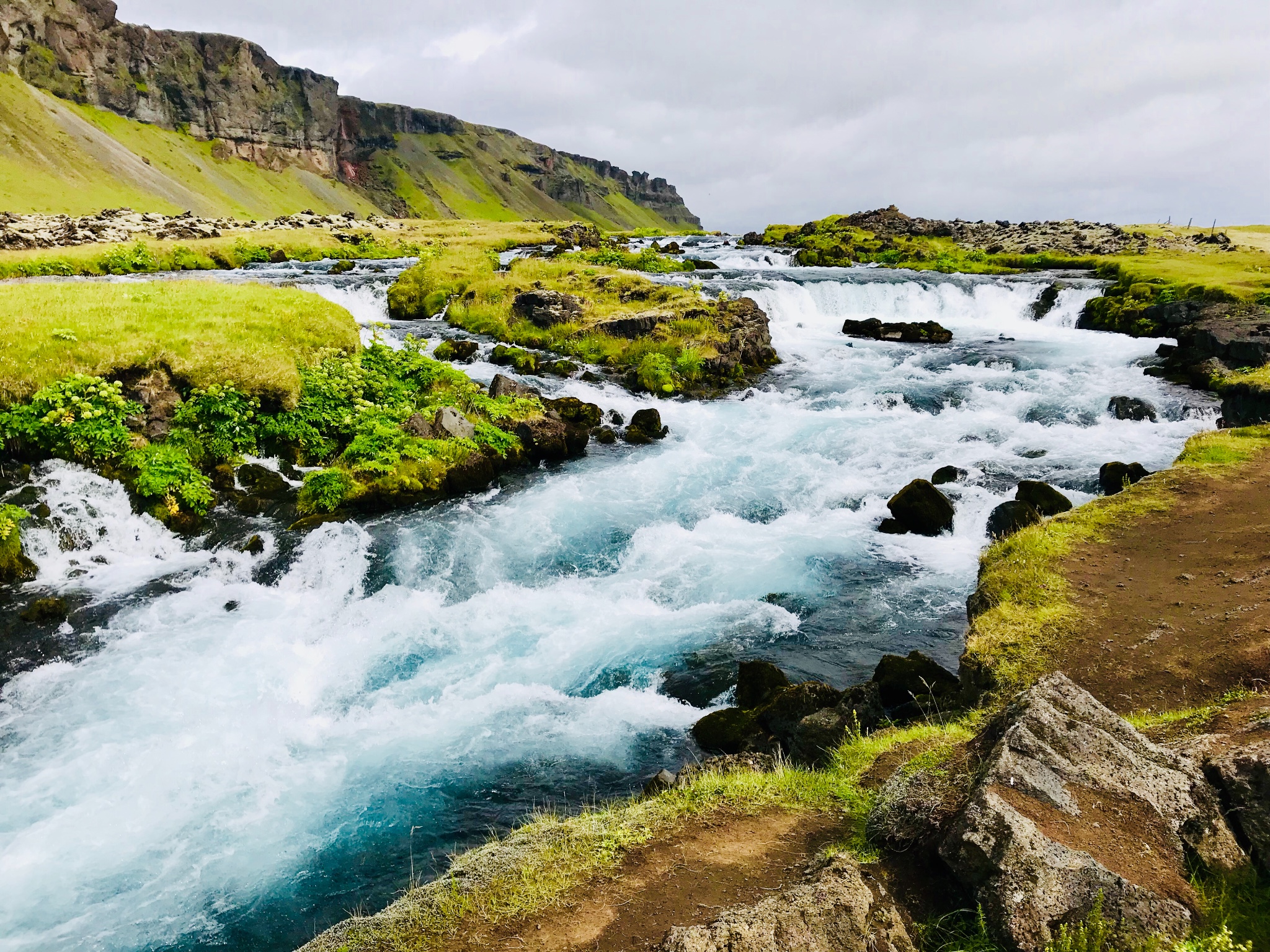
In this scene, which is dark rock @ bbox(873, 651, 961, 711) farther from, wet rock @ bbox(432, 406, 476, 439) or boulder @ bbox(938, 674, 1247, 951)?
wet rock @ bbox(432, 406, 476, 439)

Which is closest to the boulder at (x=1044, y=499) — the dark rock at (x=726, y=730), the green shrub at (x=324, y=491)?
the dark rock at (x=726, y=730)

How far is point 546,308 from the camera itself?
37.1m

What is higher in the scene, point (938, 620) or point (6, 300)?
point (6, 300)

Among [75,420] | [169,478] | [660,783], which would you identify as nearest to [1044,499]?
[660,783]

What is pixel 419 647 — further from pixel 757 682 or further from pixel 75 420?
pixel 75 420

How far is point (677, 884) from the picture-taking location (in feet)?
20.0

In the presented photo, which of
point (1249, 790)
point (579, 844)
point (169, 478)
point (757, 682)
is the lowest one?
point (757, 682)

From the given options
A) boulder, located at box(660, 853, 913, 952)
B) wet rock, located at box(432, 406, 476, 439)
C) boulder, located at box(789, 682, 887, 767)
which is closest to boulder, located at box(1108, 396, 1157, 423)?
boulder, located at box(789, 682, 887, 767)

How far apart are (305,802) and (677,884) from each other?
6853 millimetres

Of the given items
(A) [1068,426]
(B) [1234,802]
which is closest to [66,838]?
(B) [1234,802]

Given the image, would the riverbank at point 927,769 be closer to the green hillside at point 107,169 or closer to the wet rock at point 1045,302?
the wet rock at point 1045,302

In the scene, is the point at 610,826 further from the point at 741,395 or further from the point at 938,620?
the point at 741,395

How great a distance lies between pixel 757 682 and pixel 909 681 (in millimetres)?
2522

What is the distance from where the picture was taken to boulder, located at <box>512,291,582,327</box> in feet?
120
